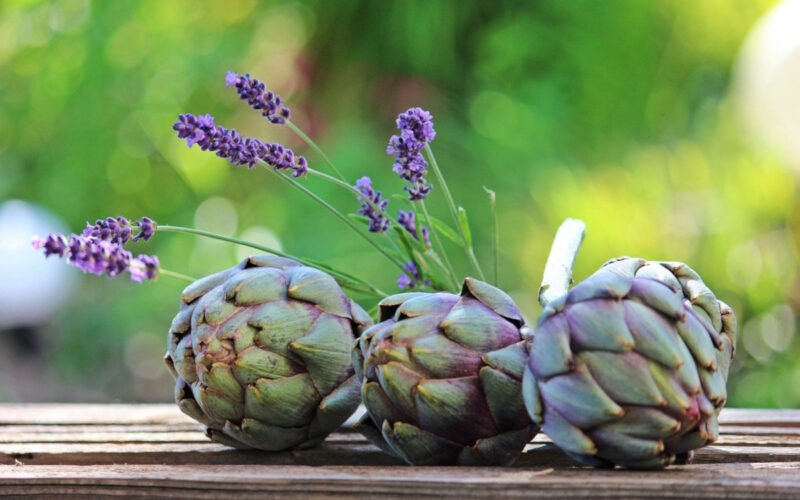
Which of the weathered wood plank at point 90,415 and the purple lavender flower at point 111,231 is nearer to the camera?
the purple lavender flower at point 111,231

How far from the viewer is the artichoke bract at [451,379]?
363 mm

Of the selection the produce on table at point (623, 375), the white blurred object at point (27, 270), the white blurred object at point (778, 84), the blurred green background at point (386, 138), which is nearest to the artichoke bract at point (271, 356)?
the produce on table at point (623, 375)

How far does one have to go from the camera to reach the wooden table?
0.32 m

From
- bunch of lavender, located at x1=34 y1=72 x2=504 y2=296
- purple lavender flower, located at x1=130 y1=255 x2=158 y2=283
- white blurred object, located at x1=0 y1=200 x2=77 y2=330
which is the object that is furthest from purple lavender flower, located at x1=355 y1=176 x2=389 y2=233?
white blurred object, located at x1=0 y1=200 x2=77 y2=330

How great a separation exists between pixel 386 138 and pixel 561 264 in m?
1.34

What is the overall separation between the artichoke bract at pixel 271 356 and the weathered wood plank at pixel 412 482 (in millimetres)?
45

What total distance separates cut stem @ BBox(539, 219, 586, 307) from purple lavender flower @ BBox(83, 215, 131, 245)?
0.18 metres

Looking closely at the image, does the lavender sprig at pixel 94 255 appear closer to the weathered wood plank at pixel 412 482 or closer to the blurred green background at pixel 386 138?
the weathered wood plank at pixel 412 482

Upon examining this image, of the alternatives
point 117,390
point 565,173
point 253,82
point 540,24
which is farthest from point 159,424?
point 117,390

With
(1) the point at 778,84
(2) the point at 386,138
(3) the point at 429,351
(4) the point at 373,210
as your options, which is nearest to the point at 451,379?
(3) the point at 429,351

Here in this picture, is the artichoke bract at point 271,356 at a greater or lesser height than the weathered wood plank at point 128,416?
greater

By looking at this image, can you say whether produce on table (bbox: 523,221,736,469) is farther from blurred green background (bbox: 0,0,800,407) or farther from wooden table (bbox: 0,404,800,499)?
blurred green background (bbox: 0,0,800,407)

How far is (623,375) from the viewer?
0.32 meters

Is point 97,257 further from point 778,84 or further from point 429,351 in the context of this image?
point 778,84
